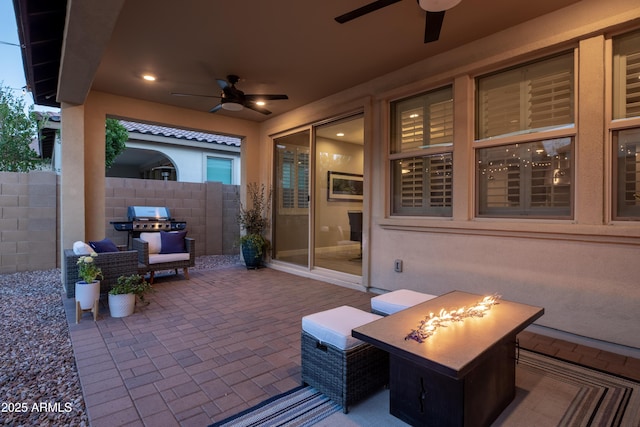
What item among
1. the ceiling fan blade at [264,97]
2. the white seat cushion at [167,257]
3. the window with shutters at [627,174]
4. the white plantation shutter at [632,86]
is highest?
the ceiling fan blade at [264,97]

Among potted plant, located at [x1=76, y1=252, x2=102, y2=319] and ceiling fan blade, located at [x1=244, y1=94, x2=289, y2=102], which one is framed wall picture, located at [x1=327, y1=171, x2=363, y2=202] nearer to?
ceiling fan blade, located at [x1=244, y1=94, x2=289, y2=102]

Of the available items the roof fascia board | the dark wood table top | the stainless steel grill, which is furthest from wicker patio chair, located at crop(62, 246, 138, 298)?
the dark wood table top

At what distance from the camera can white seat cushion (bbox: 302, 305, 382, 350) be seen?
1.84 metres

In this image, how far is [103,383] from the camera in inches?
83.3

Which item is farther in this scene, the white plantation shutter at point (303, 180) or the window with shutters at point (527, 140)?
the white plantation shutter at point (303, 180)

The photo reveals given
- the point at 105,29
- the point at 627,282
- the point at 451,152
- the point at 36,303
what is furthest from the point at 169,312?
the point at 627,282

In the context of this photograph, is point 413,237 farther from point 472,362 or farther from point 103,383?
point 103,383

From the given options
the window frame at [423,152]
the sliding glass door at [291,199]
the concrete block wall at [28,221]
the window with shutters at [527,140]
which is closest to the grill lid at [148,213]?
the concrete block wall at [28,221]

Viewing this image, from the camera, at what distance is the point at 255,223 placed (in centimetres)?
623

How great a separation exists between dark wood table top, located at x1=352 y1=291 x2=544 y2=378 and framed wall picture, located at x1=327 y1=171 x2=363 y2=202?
9.48ft

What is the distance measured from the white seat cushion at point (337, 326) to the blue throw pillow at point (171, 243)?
3.68 m

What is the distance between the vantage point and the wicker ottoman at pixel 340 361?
1824 mm

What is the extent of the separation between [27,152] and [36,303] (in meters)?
4.82

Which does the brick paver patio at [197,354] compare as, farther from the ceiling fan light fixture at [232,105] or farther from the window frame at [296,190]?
the ceiling fan light fixture at [232,105]
